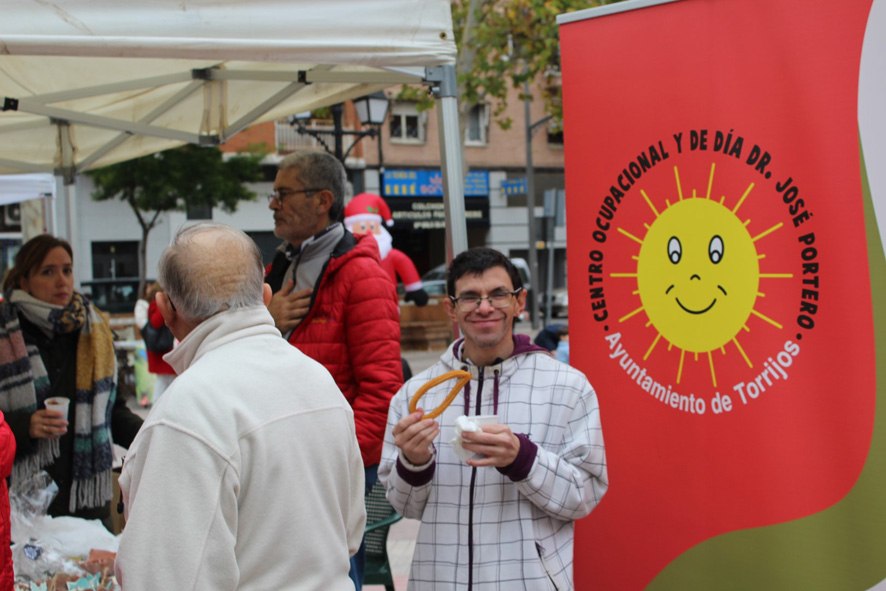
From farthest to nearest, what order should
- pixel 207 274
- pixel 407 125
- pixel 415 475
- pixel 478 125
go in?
pixel 478 125 → pixel 407 125 → pixel 415 475 → pixel 207 274

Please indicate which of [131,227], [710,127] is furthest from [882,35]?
[131,227]

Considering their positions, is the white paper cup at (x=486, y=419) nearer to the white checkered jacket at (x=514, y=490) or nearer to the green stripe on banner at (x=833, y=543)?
the white checkered jacket at (x=514, y=490)

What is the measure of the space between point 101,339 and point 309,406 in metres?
2.27

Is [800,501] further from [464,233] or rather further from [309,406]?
[309,406]

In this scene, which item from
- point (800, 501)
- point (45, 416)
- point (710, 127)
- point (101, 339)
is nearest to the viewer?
point (800, 501)

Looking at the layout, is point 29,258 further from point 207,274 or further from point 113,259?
point 113,259

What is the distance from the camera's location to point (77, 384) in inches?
140

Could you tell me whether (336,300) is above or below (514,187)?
below

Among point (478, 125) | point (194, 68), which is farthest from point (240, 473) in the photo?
point (478, 125)

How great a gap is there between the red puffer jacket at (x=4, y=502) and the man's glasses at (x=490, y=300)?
1291 mm

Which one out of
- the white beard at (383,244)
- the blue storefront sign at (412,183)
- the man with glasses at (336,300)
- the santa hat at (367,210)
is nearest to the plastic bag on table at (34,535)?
the man with glasses at (336,300)

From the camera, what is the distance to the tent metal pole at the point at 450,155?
3.11 metres

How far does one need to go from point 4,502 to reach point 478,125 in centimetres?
2784

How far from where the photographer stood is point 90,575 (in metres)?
2.87
